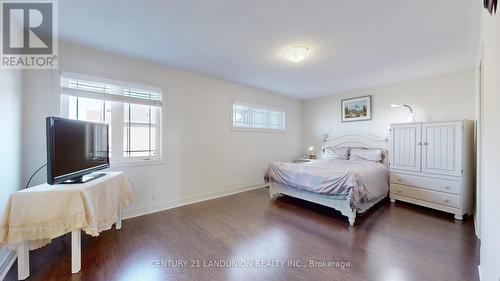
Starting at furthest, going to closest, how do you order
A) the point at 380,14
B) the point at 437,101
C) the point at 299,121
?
the point at 299,121 → the point at 437,101 → the point at 380,14

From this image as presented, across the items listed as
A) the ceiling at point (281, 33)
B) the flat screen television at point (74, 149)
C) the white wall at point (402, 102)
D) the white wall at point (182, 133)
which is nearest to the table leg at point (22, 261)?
the flat screen television at point (74, 149)

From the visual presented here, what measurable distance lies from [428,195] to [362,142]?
1649 millimetres

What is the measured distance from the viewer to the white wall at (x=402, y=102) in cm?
347

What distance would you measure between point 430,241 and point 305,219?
140 cm

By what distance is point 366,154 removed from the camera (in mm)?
4305

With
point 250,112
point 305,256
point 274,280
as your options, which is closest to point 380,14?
point 305,256

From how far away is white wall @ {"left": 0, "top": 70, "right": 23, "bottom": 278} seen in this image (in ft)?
5.81

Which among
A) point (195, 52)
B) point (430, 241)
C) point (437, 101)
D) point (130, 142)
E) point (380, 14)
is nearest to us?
point (380, 14)

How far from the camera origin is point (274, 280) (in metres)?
1.69

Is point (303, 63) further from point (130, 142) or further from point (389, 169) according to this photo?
point (130, 142)

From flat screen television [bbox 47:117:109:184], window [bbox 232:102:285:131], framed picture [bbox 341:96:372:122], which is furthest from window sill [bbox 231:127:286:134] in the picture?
flat screen television [bbox 47:117:109:184]

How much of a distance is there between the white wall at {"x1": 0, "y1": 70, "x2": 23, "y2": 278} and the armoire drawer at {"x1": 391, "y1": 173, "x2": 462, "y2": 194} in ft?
17.0

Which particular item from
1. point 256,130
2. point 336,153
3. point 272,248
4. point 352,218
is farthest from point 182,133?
point 336,153

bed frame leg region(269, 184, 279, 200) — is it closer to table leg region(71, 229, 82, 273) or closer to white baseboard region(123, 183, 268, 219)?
white baseboard region(123, 183, 268, 219)
